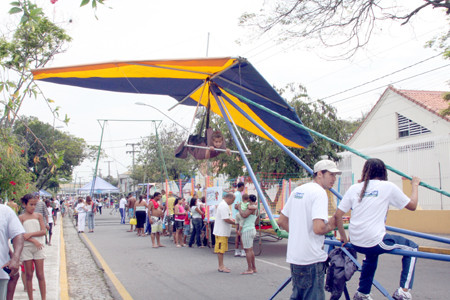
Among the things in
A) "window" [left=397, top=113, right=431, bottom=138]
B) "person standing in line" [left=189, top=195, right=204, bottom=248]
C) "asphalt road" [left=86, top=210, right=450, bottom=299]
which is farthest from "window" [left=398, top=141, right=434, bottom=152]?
"person standing in line" [left=189, top=195, right=204, bottom=248]

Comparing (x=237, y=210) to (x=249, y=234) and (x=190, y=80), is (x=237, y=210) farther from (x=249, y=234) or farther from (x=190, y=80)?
(x=190, y=80)

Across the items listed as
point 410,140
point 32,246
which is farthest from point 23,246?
point 410,140

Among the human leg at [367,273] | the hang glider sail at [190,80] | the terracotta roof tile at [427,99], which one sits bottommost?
the human leg at [367,273]

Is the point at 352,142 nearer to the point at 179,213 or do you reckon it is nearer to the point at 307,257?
the point at 179,213

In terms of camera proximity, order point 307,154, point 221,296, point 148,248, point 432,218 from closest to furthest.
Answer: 1. point 221,296
2. point 148,248
3. point 432,218
4. point 307,154

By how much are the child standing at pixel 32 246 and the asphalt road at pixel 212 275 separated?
1.65 m

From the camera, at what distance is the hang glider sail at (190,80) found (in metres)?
6.88

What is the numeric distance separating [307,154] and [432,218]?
5.27 m

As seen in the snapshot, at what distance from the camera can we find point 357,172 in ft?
69.1

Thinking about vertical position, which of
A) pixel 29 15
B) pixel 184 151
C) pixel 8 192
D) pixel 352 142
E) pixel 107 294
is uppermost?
pixel 352 142

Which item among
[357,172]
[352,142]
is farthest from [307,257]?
[352,142]

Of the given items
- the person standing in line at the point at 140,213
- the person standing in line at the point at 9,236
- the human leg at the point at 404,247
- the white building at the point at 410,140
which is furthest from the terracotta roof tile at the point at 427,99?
the person standing in line at the point at 9,236

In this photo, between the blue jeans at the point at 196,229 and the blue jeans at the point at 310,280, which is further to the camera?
the blue jeans at the point at 196,229

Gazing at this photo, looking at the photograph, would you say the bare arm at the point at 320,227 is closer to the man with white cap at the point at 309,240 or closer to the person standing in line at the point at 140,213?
the man with white cap at the point at 309,240
